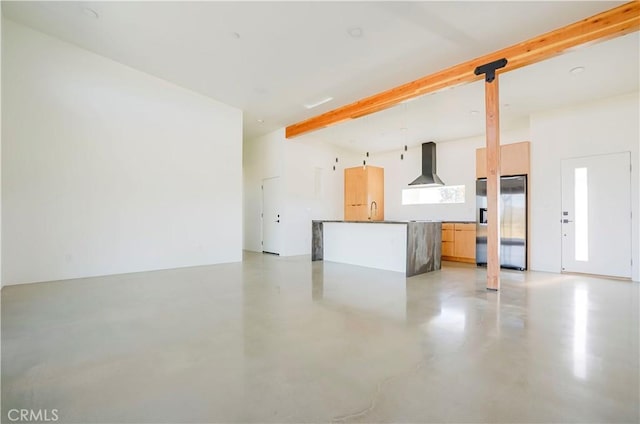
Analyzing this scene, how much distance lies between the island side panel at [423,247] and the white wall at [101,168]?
4080 mm

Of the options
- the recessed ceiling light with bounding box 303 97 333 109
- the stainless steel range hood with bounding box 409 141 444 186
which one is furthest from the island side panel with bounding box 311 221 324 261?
the stainless steel range hood with bounding box 409 141 444 186

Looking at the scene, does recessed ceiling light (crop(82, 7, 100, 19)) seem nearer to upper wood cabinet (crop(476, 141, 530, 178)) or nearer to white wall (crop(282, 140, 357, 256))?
white wall (crop(282, 140, 357, 256))

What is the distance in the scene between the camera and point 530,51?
12.5 ft

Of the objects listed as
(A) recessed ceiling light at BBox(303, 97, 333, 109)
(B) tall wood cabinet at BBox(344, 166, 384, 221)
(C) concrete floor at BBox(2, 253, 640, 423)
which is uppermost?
(A) recessed ceiling light at BBox(303, 97, 333, 109)

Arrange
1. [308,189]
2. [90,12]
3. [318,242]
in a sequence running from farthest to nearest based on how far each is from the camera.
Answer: [308,189]
[318,242]
[90,12]

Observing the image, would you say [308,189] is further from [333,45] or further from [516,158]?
[516,158]

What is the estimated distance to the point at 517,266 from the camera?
611 centimetres

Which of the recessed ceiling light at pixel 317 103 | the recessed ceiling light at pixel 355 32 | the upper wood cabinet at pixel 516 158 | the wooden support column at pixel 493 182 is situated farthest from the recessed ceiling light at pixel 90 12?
the upper wood cabinet at pixel 516 158

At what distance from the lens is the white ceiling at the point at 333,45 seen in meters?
3.49

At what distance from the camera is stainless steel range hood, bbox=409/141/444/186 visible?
7.89 meters

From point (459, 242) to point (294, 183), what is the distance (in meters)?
4.62

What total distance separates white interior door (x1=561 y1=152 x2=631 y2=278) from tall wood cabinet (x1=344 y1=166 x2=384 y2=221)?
4.79 m

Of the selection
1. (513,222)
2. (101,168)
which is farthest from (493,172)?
(101,168)

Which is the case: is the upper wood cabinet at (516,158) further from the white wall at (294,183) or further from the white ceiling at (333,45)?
the white wall at (294,183)
